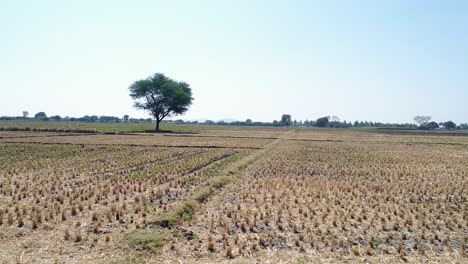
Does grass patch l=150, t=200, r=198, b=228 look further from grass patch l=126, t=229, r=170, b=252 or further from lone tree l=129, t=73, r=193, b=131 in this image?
lone tree l=129, t=73, r=193, b=131

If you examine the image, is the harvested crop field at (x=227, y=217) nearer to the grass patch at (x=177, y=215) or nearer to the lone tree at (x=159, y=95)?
the grass patch at (x=177, y=215)

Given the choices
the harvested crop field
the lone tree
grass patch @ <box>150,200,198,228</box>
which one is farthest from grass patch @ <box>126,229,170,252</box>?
the lone tree

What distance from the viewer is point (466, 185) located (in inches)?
613

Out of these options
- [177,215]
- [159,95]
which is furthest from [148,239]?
[159,95]

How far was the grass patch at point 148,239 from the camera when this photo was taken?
740 cm

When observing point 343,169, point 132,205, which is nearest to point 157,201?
point 132,205

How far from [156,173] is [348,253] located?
1169 cm

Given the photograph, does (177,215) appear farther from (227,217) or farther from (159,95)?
(159,95)

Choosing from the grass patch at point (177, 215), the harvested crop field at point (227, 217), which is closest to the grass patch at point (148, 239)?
the harvested crop field at point (227, 217)

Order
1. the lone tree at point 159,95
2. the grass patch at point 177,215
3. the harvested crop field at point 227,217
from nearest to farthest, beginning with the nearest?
the harvested crop field at point 227,217 < the grass patch at point 177,215 < the lone tree at point 159,95

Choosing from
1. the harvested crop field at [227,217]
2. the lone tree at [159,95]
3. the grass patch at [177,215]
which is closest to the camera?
the harvested crop field at [227,217]

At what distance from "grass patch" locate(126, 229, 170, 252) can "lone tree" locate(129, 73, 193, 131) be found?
7183cm

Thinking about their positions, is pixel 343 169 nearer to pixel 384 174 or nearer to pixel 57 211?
pixel 384 174

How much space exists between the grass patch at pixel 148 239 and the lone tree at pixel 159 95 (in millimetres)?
71830
